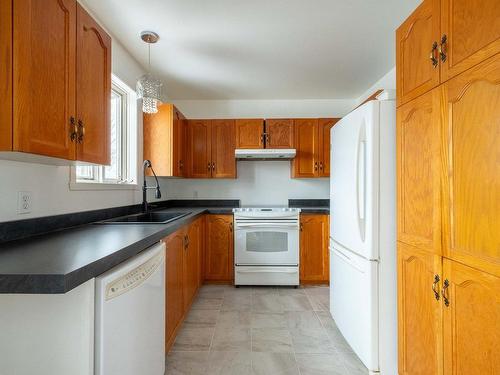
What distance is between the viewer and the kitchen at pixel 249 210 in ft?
2.80

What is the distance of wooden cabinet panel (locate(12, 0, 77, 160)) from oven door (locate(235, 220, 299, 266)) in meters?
2.08

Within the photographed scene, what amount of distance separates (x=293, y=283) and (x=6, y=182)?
266 centimetres

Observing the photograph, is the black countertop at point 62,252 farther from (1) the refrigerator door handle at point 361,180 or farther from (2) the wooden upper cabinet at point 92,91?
(1) the refrigerator door handle at point 361,180

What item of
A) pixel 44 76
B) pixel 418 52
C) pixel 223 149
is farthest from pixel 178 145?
pixel 418 52

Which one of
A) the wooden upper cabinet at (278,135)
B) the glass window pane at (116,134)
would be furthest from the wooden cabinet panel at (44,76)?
the wooden upper cabinet at (278,135)

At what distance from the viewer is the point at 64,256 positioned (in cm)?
89

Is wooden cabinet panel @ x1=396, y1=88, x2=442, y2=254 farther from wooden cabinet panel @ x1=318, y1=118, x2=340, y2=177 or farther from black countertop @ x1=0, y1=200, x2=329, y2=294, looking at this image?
wooden cabinet panel @ x1=318, y1=118, x2=340, y2=177

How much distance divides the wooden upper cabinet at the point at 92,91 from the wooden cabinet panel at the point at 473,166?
1640 mm

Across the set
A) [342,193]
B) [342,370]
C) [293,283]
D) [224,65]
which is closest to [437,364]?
[342,370]

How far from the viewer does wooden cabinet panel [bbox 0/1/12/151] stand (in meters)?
0.88

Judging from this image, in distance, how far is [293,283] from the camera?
2932mm

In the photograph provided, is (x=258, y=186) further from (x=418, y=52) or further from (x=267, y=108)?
(x=418, y=52)

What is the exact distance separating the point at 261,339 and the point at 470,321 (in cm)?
143

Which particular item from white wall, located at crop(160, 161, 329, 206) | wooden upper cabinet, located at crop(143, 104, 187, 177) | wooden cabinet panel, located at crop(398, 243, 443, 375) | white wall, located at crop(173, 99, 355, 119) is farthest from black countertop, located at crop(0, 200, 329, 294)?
white wall, located at crop(173, 99, 355, 119)
